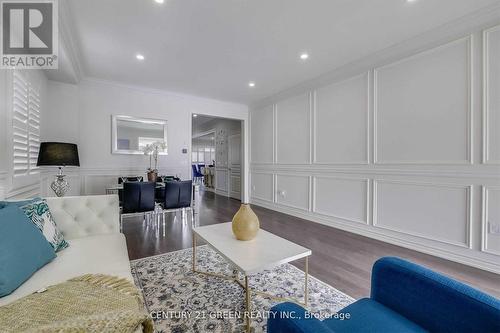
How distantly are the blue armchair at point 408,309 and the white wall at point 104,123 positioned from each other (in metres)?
4.44

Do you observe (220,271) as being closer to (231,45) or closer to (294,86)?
(231,45)

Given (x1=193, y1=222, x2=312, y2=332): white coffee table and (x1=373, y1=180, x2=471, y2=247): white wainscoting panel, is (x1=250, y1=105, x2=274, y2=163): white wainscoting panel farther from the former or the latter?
(x1=193, y1=222, x2=312, y2=332): white coffee table

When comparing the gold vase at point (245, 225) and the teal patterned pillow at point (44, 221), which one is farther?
the gold vase at point (245, 225)

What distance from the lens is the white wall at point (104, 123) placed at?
12.6ft

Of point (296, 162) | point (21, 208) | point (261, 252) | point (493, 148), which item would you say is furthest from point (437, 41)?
point (21, 208)

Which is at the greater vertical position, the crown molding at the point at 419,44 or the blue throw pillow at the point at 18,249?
the crown molding at the point at 419,44

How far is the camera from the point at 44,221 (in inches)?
60.0

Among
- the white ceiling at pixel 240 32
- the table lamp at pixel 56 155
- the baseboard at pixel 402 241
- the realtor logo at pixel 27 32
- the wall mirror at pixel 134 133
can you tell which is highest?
the white ceiling at pixel 240 32

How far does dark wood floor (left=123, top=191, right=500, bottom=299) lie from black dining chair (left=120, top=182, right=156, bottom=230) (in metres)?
0.39

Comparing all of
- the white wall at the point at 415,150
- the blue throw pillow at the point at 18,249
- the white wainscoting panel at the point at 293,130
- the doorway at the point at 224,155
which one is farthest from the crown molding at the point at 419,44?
the blue throw pillow at the point at 18,249

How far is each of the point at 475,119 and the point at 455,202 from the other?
0.90 meters

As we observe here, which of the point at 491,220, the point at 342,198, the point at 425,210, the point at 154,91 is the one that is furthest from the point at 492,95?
the point at 154,91

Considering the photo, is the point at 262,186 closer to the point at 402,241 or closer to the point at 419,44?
the point at 402,241

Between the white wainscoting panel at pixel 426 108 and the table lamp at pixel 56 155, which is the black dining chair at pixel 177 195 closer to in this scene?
the table lamp at pixel 56 155
